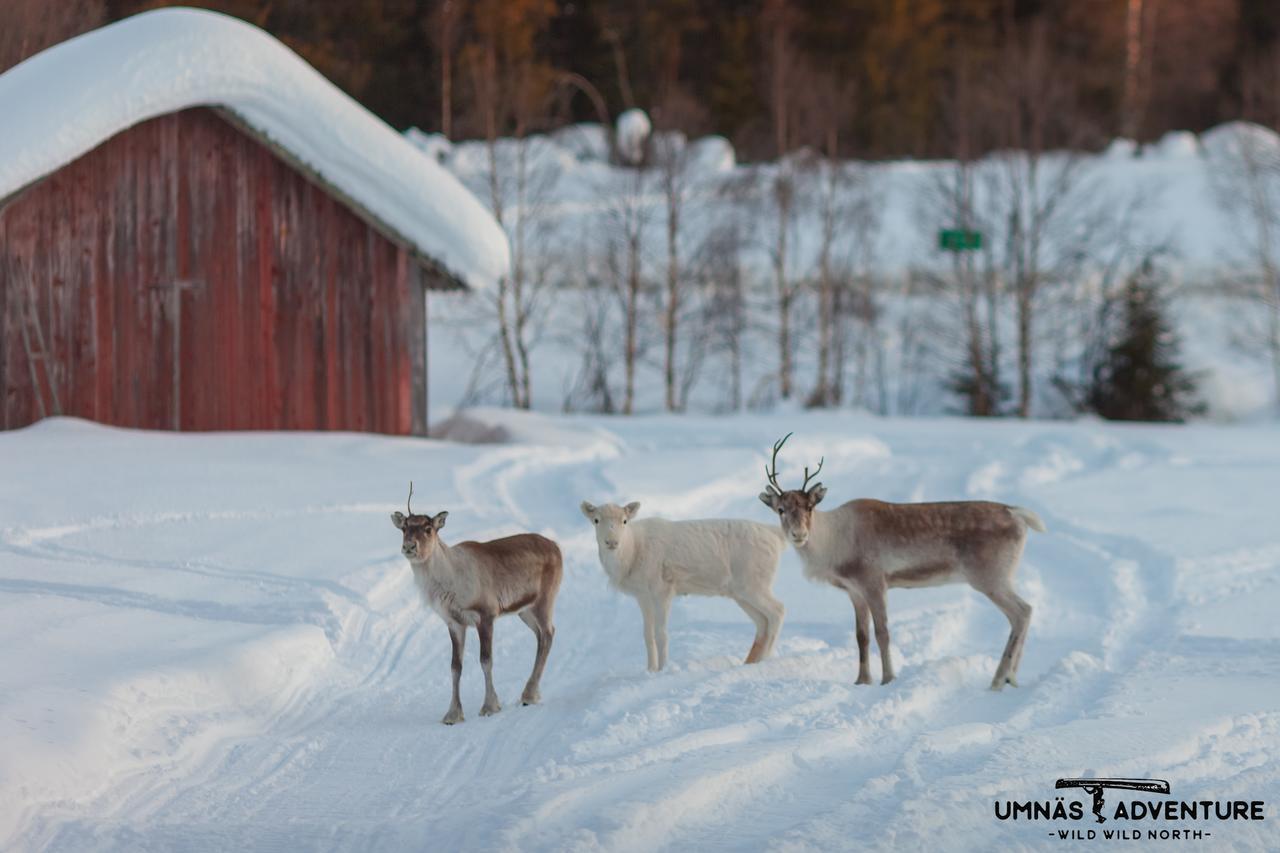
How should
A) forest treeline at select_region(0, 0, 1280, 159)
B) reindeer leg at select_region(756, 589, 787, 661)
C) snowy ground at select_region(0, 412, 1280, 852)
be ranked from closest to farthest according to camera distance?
snowy ground at select_region(0, 412, 1280, 852) < reindeer leg at select_region(756, 589, 787, 661) < forest treeline at select_region(0, 0, 1280, 159)

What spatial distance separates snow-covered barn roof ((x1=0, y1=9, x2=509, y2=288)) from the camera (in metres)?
17.1

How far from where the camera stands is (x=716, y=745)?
23.4 feet

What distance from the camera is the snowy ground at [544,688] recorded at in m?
6.26

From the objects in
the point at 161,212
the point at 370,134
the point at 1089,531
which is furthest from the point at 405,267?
the point at 1089,531

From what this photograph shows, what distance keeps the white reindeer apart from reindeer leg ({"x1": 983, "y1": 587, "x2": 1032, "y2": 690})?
4.29 feet

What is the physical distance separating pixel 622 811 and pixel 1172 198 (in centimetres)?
4395

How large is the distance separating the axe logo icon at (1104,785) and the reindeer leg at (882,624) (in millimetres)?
1949

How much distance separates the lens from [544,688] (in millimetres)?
8781

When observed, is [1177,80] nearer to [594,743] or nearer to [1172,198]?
[1172,198]

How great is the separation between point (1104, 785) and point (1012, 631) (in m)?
2.01

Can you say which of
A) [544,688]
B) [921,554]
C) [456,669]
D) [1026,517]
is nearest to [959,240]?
[1026,517]

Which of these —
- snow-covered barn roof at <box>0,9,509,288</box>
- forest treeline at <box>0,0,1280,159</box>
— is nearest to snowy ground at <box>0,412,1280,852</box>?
snow-covered barn roof at <box>0,9,509,288</box>

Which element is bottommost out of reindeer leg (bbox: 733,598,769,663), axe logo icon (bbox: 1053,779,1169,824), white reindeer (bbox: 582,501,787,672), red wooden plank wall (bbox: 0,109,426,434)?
axe logo icon (bbox: 1053,779,1169,824)

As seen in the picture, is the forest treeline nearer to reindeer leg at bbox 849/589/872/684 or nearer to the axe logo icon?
reindeer leg at bbox 849/589/872/684
